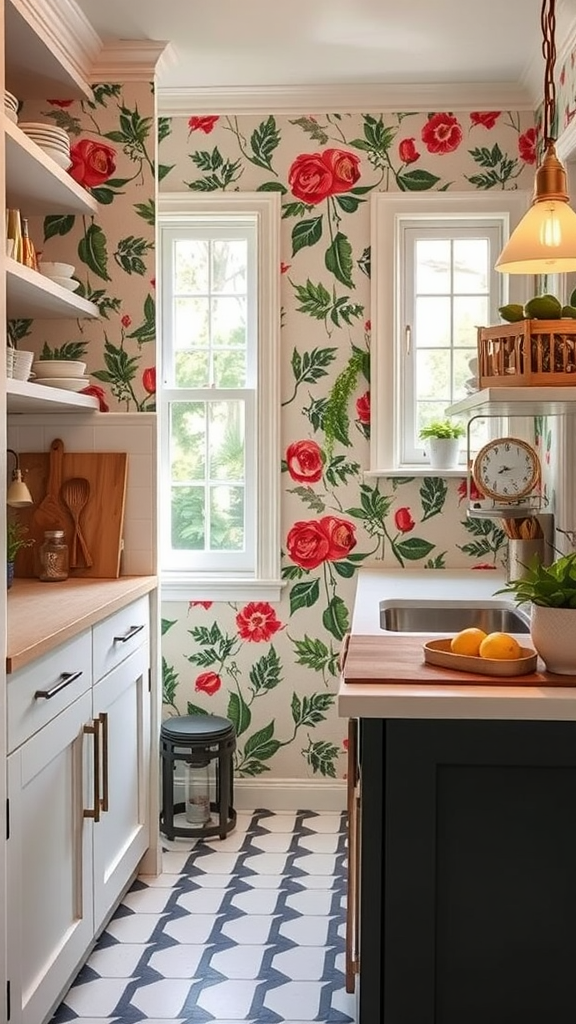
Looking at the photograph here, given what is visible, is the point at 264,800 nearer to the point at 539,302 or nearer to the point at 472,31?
the point at 539,302

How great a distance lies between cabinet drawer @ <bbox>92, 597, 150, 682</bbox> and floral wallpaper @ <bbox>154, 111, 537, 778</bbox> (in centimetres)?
68

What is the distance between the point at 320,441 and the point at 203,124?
4.06 feet

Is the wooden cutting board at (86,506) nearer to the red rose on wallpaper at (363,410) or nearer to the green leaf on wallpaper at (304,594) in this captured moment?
the green leaf on wallpaper at (304,594)

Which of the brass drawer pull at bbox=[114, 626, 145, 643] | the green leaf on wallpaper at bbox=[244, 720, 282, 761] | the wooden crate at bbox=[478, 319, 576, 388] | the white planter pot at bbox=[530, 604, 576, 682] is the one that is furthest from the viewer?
the green leaf on wallpaper at bbox=[244, 720, 282, 761]

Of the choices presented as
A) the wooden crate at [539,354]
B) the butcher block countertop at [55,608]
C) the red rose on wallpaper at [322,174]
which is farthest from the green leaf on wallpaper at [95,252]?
the wooden crate at [539,354]

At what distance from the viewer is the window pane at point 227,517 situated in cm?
403

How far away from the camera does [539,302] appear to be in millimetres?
2350

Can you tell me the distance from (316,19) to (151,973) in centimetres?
275

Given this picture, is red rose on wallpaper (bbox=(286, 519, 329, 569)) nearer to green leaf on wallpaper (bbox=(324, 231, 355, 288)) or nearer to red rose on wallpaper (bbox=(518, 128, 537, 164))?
green leaf on wallpaper (bbox=(324, 231, 355, 288))

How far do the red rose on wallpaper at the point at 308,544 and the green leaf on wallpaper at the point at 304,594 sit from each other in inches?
2.7

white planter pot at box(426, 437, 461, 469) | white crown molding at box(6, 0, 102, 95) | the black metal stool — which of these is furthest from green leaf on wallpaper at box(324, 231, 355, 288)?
the black metal stool

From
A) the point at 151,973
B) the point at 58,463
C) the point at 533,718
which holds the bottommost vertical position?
the point at 151,973

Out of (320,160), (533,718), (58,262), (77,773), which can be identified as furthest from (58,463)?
(533,718)

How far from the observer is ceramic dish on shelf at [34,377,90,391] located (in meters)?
3.24
